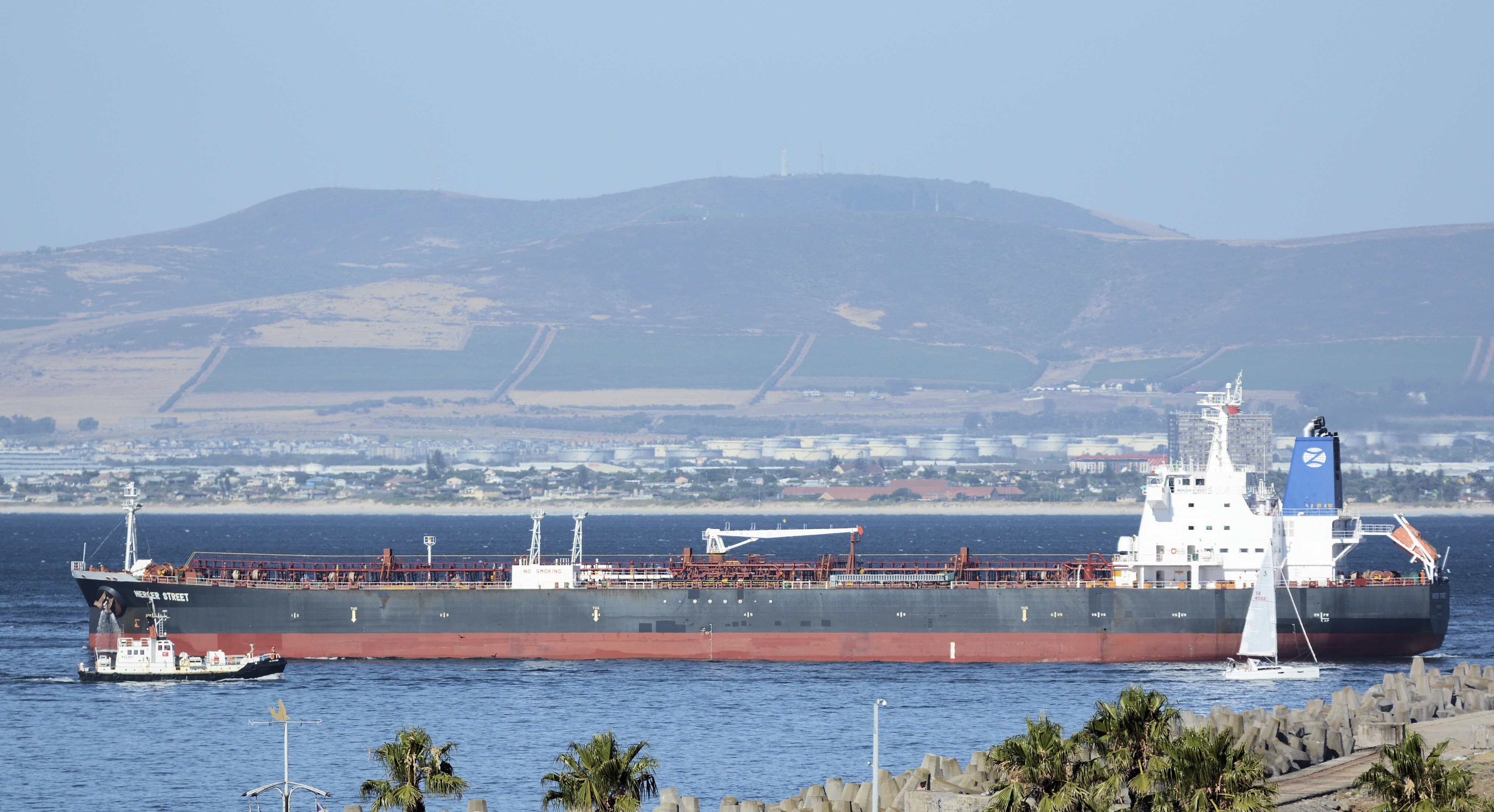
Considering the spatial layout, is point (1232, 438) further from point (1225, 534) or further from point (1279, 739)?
point (1279, 739)

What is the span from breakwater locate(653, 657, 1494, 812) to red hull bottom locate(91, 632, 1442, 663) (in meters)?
13.0

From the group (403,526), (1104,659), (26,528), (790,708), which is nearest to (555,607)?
(790,708)

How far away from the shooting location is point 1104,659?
5556 centimetres

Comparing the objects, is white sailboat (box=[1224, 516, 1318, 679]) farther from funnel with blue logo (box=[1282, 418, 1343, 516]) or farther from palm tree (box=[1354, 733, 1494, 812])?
palm tree (box=[1354, 733, 1494, 812])

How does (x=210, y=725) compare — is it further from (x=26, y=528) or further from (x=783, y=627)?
(x=26, y=528)

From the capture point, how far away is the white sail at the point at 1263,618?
5297 cm

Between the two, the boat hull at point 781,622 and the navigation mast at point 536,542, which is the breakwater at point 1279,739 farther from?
the navigation mast at point 536,542

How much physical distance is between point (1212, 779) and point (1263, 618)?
3158 cm

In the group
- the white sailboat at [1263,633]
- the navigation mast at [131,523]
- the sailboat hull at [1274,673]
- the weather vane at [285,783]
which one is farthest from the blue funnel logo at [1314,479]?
the navigation mast at [131,523]

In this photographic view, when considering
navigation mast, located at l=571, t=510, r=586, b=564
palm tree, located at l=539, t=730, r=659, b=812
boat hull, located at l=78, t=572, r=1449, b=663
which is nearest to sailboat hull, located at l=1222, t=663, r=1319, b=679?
boat hull, located at l=78, t=572, r=1449, b=663

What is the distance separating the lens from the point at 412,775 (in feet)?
81.3

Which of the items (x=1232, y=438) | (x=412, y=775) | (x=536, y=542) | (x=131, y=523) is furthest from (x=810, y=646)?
(x=412, y=775)

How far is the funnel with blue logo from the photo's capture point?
57.5 m

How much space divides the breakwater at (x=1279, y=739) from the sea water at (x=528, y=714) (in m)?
5.56
